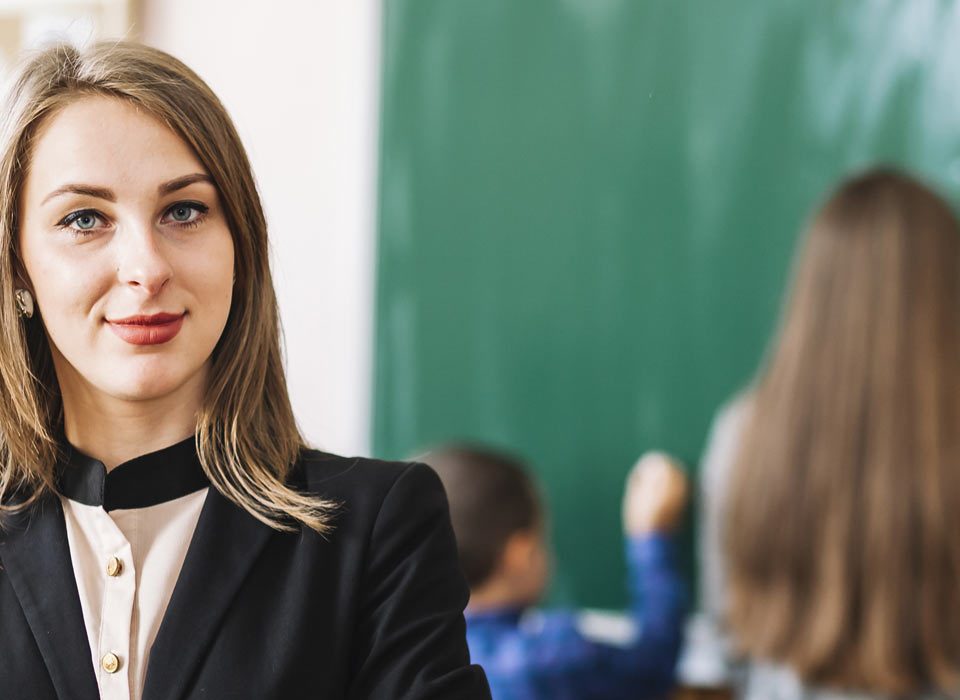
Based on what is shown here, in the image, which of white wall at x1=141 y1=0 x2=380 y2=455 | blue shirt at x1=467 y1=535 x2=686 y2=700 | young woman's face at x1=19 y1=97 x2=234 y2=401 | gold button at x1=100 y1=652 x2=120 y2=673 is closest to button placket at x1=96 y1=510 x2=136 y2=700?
gold button at x1=100 y1=652 x2=120 y2=673

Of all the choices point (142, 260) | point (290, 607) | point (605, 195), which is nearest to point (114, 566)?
point (290, 607)

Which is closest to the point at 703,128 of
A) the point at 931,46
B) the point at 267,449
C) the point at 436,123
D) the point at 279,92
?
the point at 931,46

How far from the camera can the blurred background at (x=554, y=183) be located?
94.5 inches

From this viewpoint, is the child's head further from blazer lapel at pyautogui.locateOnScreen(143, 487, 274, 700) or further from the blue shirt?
blazer lapel at pyautogui.locateOnScreen(143, 487, 274, 700)

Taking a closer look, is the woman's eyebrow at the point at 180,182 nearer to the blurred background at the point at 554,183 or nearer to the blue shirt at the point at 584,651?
the blue shirt at the point at 584,651

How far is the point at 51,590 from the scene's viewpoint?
1.03 metres

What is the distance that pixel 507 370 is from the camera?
2.69 m

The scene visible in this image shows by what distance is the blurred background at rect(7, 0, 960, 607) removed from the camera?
2.40m

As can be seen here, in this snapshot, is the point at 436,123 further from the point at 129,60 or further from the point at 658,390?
the point at 129,60

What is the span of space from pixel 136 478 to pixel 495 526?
1.16m

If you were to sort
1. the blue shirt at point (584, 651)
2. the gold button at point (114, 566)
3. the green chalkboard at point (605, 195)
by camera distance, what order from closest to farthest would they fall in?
the gold button at point (114, 566), the blue shirt at point (584, 651), the green chalkboard at point (605, 195)

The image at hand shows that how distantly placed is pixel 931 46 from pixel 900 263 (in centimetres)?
63

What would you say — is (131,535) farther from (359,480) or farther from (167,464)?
(359,480)

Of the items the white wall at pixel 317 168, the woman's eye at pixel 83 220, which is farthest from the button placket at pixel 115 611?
the white wall at pixel 317 168
